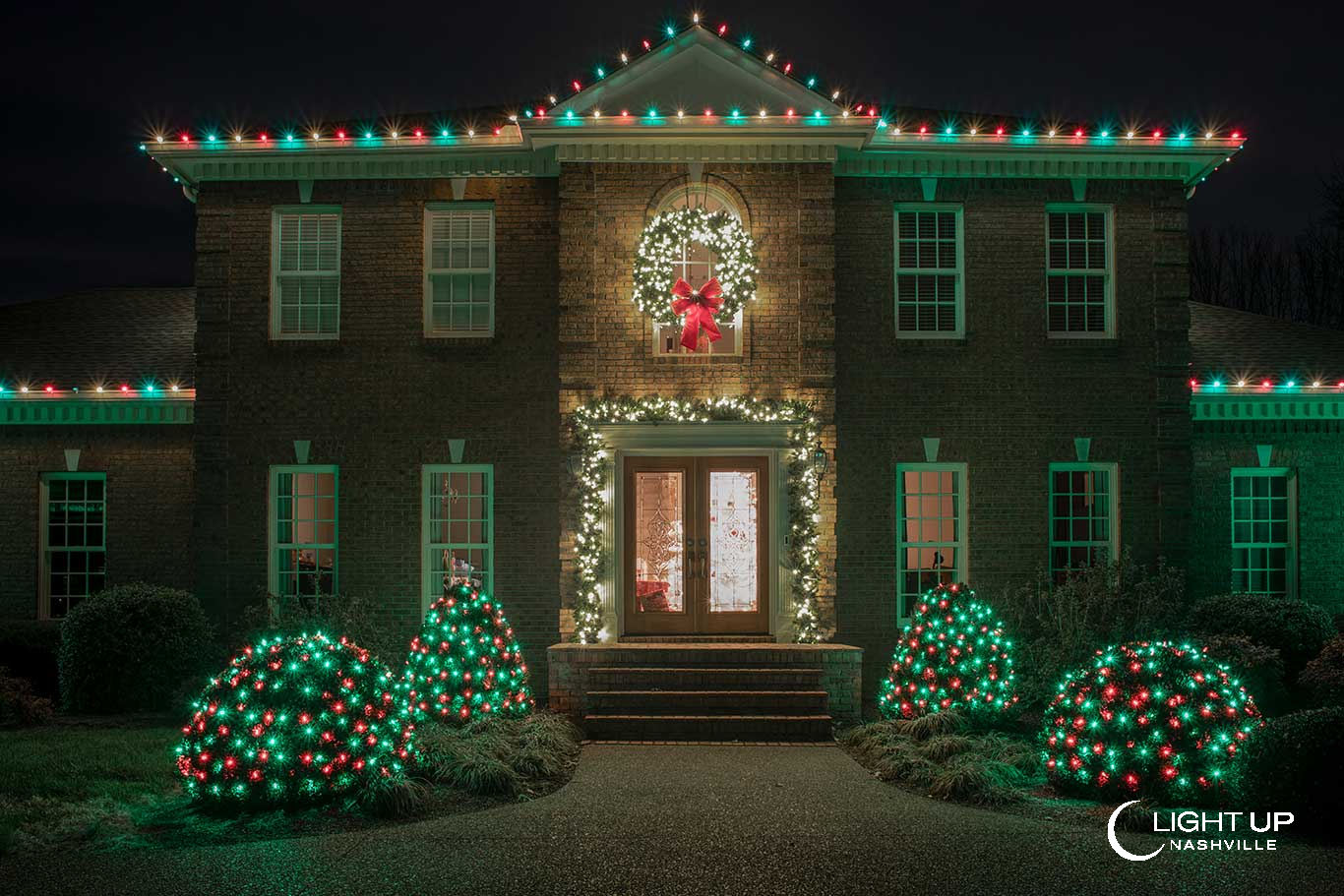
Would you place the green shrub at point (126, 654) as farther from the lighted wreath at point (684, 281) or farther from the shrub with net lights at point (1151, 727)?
the shrub with net lights at point (1151, 727)

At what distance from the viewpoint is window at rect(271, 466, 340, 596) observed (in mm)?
15586

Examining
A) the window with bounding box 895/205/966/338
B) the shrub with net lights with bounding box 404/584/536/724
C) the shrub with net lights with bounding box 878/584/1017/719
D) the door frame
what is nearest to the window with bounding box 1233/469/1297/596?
the window with bounding box 895/205/966/338

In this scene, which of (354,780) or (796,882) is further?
(354,780)

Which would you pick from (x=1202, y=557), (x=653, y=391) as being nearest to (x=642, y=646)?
(x=653, y=391)

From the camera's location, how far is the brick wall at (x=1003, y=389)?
605 inches

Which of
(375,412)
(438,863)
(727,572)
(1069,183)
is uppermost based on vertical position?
(1069,183)

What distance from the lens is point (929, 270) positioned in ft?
51.0

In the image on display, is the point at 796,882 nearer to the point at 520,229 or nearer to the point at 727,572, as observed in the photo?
the point at 727,572

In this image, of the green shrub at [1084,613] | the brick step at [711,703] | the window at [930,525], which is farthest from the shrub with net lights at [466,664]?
the green shrub at [1084,613]

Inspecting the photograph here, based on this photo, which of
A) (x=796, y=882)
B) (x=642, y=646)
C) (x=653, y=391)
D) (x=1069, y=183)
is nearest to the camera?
(x=796, y=882)

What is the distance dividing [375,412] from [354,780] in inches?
274

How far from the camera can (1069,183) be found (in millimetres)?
15672

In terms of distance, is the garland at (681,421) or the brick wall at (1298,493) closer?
the garland at (681,421)

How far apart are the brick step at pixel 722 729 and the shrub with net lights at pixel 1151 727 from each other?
2930 millimetres
